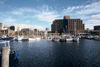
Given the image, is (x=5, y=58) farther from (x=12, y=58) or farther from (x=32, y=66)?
(x=12, y=58)

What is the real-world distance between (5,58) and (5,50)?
4.09ft

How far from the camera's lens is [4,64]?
1406cm

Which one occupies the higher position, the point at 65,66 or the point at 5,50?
the point at 5,50

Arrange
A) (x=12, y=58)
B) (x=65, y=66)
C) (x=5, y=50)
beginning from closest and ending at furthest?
1. (x=5, y=50)
2. (x=65, y=66)
3. (x=12, y=58)

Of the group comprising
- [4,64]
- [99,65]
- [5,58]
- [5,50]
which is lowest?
[99,65]

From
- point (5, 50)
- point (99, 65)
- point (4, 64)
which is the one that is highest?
point (5, 50)

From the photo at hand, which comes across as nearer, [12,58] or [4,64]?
[4,64]

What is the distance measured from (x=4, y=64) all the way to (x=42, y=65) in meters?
12.8

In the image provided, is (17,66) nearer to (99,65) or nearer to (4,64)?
(4,64)

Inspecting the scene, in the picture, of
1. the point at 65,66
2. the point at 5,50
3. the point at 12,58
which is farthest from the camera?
the point at 12,58

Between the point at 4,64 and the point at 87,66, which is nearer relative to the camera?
the point at 4,64

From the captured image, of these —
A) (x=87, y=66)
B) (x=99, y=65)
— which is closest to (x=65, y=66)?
(x=87, y=66)

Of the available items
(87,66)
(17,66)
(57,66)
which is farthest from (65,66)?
(17,66)

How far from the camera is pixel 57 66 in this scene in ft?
80.2
